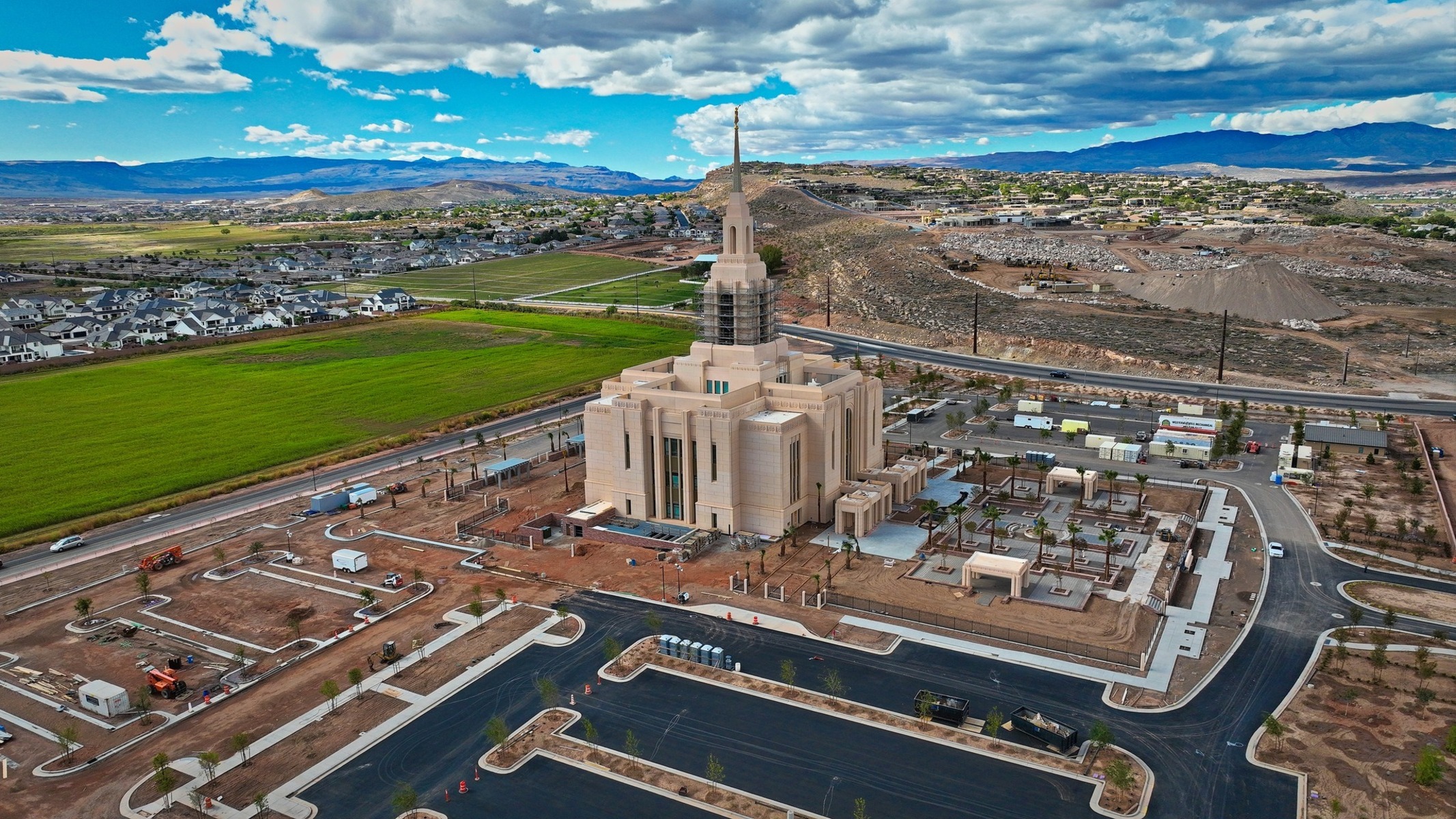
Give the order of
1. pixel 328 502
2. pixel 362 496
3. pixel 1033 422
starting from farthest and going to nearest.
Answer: pixel 1033 422 < pixel 362 496 < pixel 328 502

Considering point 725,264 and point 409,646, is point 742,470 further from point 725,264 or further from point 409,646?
point 409,646

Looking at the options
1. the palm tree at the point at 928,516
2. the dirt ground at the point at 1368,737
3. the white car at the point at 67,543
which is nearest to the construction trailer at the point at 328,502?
the white car at the point at 67,543

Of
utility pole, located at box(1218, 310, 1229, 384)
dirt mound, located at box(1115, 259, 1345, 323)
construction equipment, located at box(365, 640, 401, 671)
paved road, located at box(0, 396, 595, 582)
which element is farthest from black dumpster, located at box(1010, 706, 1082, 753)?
dirt mound, located at box(1115, 259, 1345, 323)

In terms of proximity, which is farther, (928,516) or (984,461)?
(984,461)

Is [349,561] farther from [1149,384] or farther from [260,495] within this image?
[1149,384]

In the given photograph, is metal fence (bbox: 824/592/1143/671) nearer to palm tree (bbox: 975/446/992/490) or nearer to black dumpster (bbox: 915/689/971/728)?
black dumpster (bbox: 915/689/971/728)

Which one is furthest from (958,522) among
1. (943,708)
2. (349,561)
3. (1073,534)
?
(349,561)
